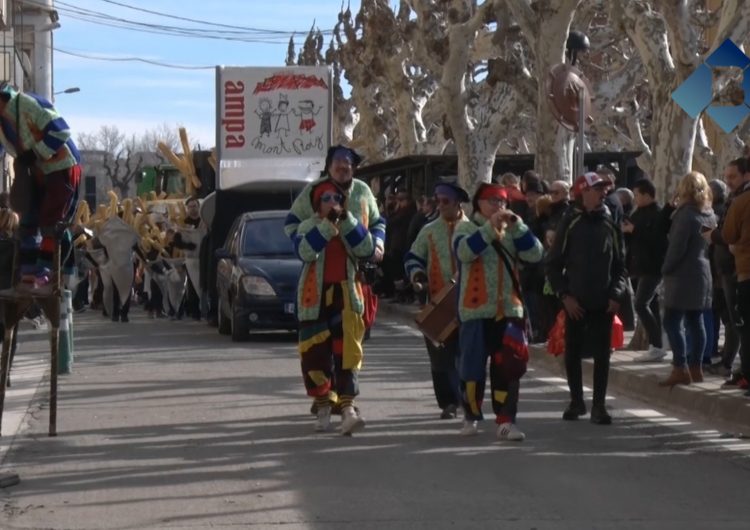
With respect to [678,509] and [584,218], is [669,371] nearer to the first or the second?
[584,218]

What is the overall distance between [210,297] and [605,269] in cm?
1297

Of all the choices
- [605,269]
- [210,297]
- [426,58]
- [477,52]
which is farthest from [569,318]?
[477,52]

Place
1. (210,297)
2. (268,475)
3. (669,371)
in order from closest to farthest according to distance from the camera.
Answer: (268,475) < (669,371) < (210,297)

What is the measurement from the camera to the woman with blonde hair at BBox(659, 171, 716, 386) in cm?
1350

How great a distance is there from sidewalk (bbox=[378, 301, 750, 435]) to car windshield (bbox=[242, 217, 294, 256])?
17.1 ft

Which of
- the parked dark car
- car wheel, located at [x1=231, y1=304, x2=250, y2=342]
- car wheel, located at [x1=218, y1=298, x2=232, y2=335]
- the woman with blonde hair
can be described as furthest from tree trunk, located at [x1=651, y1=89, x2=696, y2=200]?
the woman with blonde hair

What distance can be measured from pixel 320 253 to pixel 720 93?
627 cm

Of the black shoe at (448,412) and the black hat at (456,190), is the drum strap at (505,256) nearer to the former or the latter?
the black hat at (456,190)

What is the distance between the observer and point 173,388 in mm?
14852

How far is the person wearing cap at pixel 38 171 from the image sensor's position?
9508 mm

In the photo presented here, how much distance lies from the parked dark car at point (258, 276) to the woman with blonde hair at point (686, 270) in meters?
7.34

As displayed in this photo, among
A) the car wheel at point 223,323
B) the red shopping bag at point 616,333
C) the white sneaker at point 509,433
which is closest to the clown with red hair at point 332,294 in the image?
the white sneaker at point 509,433

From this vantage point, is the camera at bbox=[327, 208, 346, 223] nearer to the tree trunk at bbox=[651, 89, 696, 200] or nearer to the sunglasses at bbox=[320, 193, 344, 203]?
the sunglasses at bbox=[320, 193, 344, 203]

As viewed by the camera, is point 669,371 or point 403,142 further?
point 403,142
